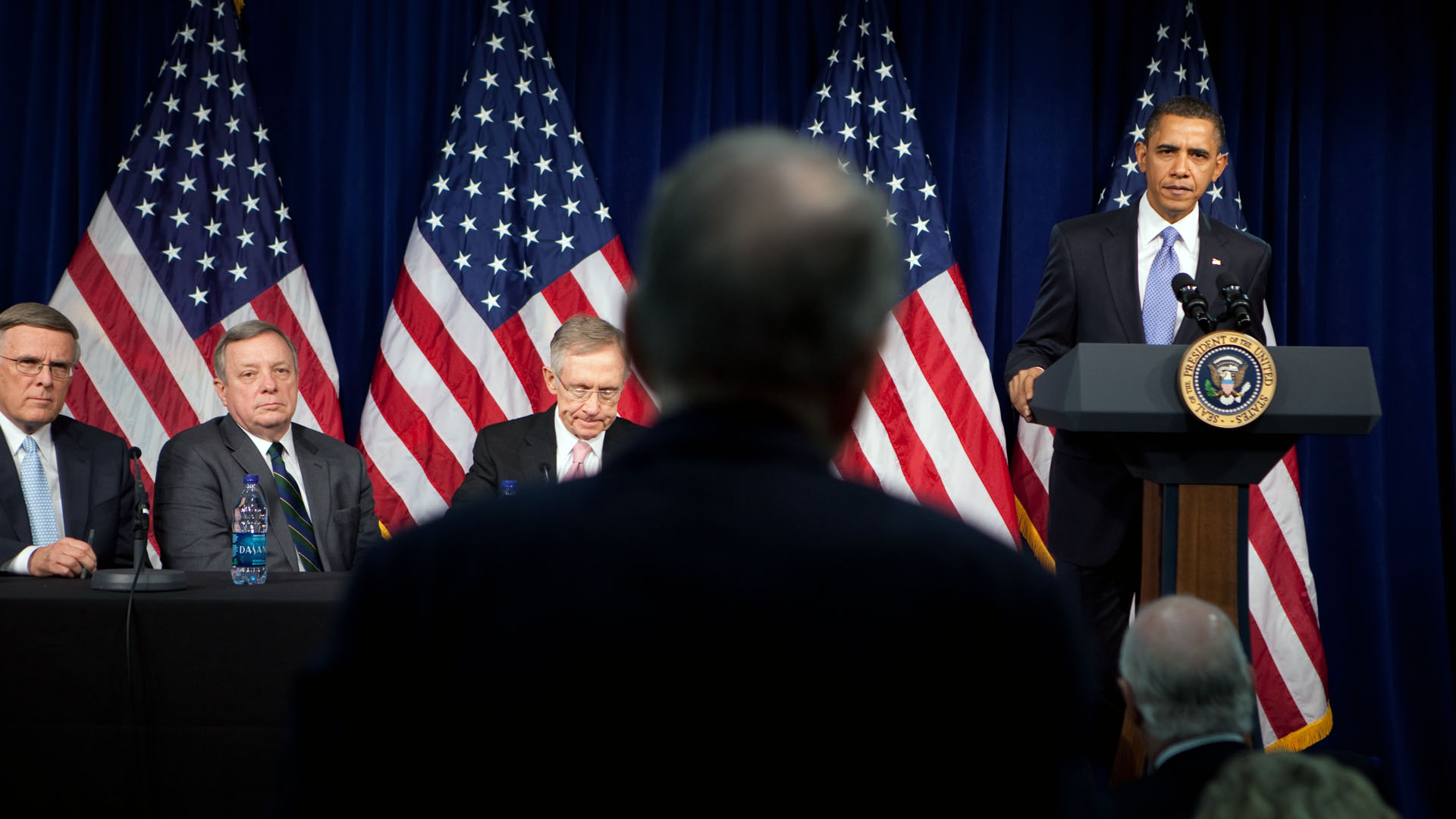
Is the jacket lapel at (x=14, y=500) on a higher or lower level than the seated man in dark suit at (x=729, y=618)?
lower

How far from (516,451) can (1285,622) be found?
2.64m

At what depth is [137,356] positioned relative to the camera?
4.23 meters

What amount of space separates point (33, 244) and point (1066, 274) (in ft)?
11.7

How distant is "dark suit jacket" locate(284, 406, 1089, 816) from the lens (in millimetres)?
622

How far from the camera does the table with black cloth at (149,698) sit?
2.40 metres

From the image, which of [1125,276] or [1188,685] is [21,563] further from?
[1125,276]

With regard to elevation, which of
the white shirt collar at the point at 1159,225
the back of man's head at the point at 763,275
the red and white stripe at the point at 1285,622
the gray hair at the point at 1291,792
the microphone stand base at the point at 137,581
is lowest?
the red and white stripe at the point at 1285,622

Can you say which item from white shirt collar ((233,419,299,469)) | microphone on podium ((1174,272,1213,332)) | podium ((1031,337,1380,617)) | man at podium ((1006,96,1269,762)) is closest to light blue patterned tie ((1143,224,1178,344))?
man at podium ((1006,96,1269,762))

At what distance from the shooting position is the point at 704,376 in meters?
0.67

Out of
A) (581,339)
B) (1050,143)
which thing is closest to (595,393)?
(581,339)

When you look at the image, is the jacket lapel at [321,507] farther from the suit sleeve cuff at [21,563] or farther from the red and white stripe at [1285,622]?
the red and white stripe at [1285,622]

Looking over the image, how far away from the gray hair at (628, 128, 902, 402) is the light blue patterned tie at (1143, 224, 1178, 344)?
2.66 meters

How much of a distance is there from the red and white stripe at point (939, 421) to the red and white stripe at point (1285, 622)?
855 millimetres

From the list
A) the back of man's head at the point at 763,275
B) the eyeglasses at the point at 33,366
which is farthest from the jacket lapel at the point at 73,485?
the back of man's head at the point at 763,275
